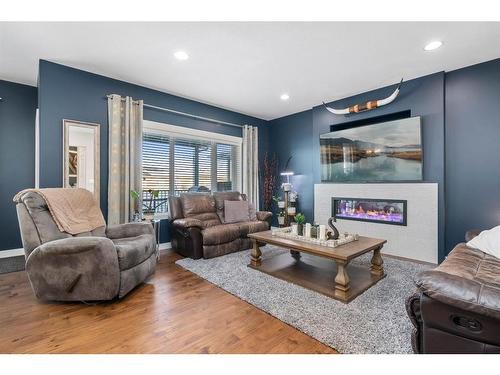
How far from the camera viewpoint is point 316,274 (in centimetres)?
273

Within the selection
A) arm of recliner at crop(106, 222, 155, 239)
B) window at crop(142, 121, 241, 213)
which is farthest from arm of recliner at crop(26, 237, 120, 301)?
window at crop(142, 121, 241, 213)

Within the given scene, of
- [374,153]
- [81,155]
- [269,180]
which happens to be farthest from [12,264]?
[374,153]

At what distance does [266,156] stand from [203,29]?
357 centimetres

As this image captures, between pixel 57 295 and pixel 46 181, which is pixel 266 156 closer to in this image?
pixel 46 181

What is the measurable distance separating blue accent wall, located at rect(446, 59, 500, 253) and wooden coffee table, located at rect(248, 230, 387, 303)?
1435mm

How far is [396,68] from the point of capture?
10.3 ft

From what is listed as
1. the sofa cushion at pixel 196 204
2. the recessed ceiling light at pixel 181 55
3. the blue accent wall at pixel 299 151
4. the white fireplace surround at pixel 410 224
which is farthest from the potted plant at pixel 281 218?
the recessed ceiling light at pixel 181 55

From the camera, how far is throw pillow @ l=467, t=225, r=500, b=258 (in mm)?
1948

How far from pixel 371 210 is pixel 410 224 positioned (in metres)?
0.60

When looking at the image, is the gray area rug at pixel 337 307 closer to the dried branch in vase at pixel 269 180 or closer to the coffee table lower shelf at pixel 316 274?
the coffee table lower shelf at pixel 316 274

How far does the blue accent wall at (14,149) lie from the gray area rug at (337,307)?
284 centimetres

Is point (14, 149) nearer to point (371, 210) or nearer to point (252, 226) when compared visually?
point (252, 226)
